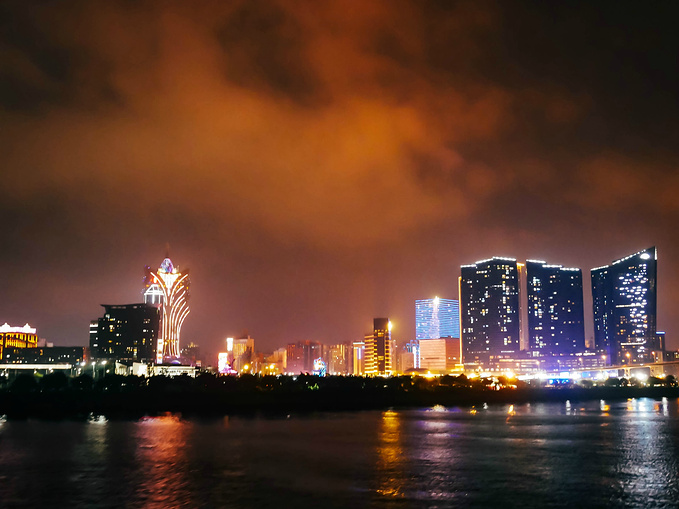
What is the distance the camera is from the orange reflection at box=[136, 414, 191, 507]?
3788 cm

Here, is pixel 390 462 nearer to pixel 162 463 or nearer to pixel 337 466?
pixel 337 466

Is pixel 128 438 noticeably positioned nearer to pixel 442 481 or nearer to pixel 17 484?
pixel 17 484

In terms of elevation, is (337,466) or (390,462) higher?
(337,466)

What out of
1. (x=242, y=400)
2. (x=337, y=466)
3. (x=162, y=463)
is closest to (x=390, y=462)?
(x=337, y=466)

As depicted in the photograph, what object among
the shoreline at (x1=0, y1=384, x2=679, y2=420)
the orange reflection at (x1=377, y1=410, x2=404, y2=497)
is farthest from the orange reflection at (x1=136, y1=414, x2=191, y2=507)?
the shoreline at (x1=0, y1=384, x2=679, y2=420)

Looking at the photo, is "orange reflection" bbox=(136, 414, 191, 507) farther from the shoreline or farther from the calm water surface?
the shoreline

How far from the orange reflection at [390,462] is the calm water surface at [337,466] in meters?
0.10

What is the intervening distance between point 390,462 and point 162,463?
17.7 metres

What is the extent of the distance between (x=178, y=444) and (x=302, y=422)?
29.5 meters

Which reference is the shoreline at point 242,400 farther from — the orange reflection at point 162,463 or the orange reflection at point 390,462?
the orange reflection at point 390,462

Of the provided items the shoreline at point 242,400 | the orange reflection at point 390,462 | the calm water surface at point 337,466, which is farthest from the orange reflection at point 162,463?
the shoreline at point 242,400

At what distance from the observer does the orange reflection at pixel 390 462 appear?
39719 mm

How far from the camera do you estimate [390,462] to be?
4994cm

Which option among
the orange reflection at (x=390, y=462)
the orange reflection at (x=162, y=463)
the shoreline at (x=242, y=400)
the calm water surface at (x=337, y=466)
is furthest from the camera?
the shoreline at (x=242, y=400)
